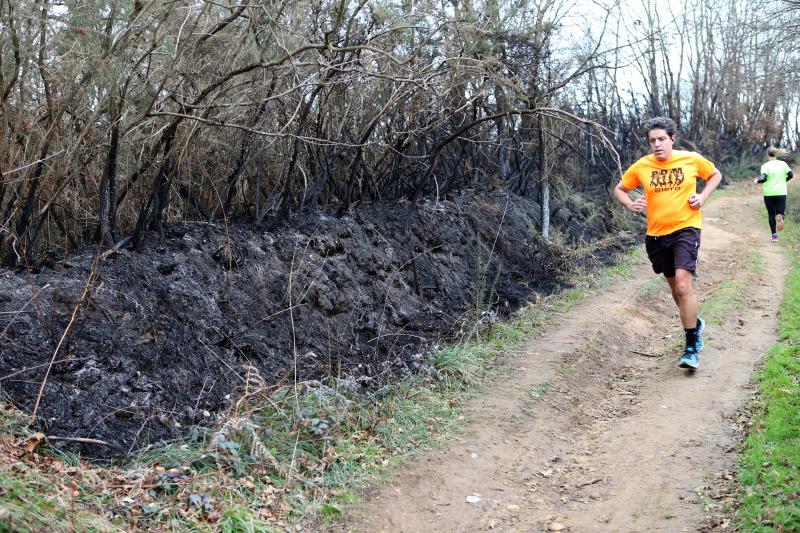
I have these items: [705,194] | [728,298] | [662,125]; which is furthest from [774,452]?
[728,298]

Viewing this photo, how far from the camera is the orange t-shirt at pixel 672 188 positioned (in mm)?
6184

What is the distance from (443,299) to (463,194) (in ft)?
11.2

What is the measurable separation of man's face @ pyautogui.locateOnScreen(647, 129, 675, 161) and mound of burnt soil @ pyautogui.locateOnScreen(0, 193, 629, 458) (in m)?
2.58

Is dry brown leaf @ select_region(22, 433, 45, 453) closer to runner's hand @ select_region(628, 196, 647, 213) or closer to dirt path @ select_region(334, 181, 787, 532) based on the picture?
dirt path @ select_region(334, 181, 787, 532)

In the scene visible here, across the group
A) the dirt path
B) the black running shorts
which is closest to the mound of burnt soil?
the dirt path

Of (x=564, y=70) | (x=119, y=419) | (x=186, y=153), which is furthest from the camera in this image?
(x=564, y=70)

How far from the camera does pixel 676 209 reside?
6.19 m

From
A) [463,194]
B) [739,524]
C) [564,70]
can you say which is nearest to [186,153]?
[739,524]

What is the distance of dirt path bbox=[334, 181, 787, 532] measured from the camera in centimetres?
425

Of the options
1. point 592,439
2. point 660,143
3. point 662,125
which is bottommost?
point 592,439

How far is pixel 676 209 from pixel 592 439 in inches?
80.2

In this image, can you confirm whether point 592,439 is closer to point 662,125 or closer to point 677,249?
point 677,249

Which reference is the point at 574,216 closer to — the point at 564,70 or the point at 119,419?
the point at 564,70

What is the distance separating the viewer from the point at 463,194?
11586mm
